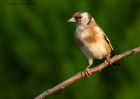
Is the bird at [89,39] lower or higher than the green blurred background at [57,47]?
higher

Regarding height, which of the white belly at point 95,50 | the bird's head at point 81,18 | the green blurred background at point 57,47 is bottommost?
the green blurred background at point 57,47

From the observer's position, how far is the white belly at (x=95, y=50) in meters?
3.32

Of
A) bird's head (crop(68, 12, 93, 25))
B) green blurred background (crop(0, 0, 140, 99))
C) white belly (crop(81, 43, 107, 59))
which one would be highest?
bird's head (crop(68, 12, 93, 25))

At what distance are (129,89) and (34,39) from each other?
70cm

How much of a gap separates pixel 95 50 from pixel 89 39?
0.20ft

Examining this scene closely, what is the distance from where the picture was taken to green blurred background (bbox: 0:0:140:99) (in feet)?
14.8

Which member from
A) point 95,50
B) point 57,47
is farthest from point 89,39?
point 57,47

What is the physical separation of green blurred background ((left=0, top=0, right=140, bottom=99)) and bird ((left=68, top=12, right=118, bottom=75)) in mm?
1044

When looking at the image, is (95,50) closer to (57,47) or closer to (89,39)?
(89,39)

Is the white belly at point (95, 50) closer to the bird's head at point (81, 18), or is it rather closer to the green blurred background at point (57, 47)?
the bird's head at point (81, 18)

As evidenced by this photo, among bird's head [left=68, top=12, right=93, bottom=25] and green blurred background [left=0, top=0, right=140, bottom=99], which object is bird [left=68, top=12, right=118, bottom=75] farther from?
green blurred background [left=0, top=0, right=140, bottom=99]

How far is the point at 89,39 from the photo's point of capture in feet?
10.9

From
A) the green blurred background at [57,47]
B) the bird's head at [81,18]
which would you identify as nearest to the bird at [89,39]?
the bird's head at [81,18]

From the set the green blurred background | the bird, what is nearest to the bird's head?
the bird
